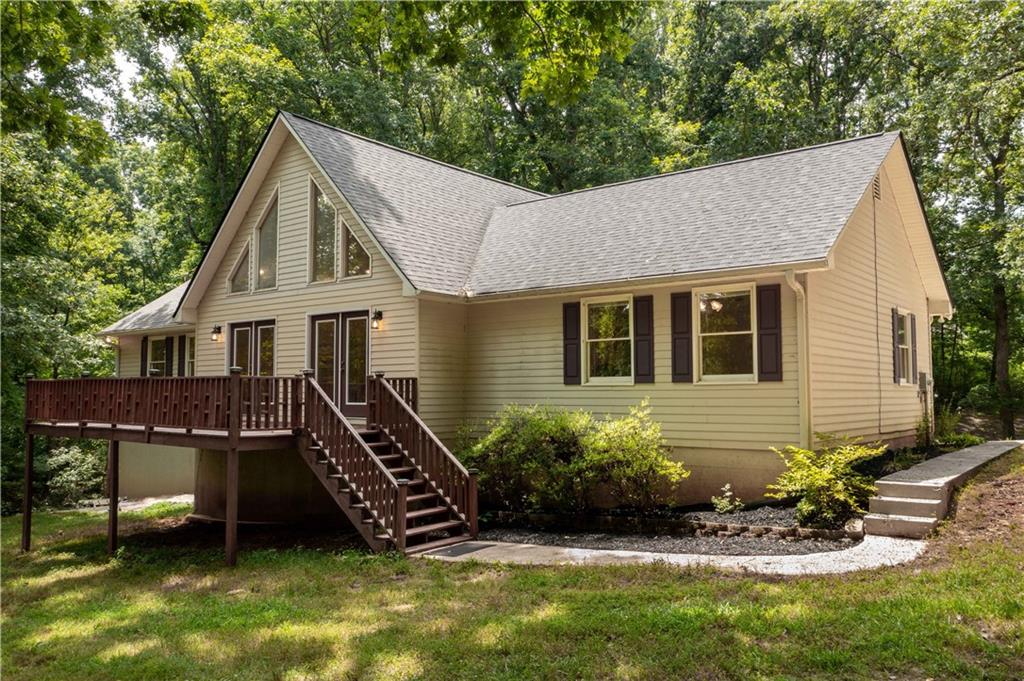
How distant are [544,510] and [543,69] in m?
6.39

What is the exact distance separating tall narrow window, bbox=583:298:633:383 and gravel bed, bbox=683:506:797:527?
269 cm

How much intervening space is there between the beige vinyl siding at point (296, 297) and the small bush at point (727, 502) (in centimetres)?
548

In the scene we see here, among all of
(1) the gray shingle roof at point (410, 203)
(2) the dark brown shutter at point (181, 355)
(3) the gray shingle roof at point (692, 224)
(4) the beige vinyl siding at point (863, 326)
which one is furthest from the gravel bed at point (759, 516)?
(2) the dark brown shutter at point (181, 355)

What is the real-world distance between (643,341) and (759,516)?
10.9ft

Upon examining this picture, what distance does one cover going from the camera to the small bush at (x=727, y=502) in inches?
405

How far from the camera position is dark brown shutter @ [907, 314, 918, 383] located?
50.3ft

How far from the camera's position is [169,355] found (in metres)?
19.9

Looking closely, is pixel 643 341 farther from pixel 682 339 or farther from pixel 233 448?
pixel 233 448

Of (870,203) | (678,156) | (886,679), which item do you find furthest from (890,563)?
(678,156)

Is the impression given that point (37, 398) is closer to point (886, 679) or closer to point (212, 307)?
point (212, 307)

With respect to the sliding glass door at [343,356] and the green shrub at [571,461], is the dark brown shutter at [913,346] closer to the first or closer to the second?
the green shrub at [571,461]

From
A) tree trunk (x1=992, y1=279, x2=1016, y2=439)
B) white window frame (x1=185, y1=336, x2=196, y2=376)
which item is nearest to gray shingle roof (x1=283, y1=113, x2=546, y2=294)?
white window frame (x1=185, y1=336, x2=196, y2=376)

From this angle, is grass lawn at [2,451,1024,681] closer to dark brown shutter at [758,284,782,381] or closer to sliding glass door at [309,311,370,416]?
dark brown shutter at [758,284,782,381]

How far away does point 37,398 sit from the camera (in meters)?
14.1
